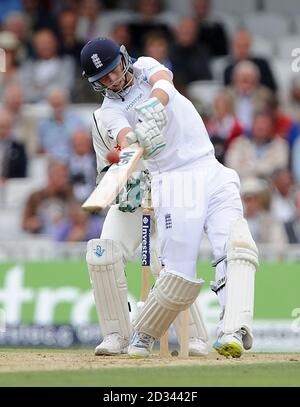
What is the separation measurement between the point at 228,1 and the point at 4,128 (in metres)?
Result: 4.15

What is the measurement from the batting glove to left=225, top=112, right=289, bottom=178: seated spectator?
19.6 feet

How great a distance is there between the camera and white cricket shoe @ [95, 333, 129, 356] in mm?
9328

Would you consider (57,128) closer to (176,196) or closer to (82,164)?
(82,164)

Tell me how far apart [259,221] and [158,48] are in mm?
3221

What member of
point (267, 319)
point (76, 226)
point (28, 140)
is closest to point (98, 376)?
point (267, 319)

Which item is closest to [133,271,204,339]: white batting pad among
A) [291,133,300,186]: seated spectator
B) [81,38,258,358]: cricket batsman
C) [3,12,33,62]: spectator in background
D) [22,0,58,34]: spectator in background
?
[81,38,258,358]: cricket batsman

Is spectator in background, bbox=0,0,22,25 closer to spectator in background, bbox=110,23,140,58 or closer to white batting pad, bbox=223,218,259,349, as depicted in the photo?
spectator in background, bbox=110,23,140,58

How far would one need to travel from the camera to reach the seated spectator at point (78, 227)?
44.8 ft

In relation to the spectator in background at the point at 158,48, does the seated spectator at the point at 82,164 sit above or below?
below

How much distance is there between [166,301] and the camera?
8711 millimetres

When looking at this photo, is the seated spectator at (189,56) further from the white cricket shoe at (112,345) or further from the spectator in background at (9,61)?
the white cricket shoe at (112,345)

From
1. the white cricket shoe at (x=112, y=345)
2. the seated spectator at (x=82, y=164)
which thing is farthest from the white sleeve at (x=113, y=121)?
the seated spectator at (x=82, y=164)

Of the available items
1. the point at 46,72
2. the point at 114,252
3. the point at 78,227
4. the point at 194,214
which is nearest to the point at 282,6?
the point at 46,72

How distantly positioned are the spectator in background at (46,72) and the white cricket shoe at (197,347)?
7034mm
